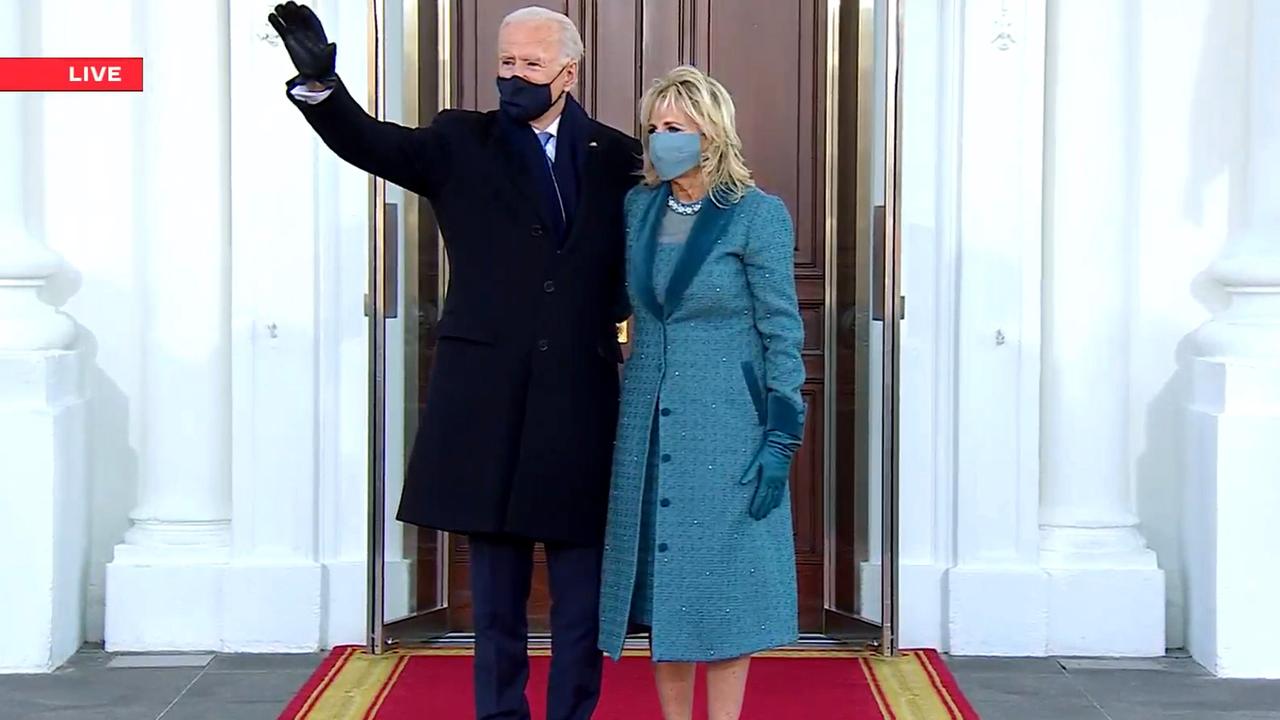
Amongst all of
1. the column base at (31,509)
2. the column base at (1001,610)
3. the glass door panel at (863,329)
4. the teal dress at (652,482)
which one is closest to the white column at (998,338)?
the column base at (1001,610)

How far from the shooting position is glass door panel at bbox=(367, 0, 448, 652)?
16.6 feet

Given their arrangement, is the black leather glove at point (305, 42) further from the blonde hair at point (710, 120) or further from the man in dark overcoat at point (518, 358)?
the blonde hair at point (710, 120)

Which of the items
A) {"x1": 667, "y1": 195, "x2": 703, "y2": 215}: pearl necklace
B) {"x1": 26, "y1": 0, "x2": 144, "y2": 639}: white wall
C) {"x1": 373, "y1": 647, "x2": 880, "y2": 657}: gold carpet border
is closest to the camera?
{"x1": 667, "y1": 195, "x2": 703, "y2": 215}: pearl necklace

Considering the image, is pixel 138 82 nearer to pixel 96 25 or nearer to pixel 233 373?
pixel 96 25

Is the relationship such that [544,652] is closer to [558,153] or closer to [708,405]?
[708,405]

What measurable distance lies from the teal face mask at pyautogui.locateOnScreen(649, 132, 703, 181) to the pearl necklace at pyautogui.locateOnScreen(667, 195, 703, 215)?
0.09 meters

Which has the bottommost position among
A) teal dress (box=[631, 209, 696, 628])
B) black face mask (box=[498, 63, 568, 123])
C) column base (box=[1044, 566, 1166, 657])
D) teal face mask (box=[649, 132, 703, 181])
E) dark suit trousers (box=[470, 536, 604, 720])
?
column base (box=[1044, 566, 1166, 657])

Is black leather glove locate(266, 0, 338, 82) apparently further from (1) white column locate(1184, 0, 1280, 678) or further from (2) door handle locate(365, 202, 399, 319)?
(1) white column locate(1184, 0, 1280, 678)

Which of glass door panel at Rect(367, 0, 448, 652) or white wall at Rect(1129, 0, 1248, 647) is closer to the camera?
glass door panel at Rect(367, 0, 448, 652)

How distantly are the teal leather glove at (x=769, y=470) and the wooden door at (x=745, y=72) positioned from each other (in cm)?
215

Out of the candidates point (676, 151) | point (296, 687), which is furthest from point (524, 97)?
point (296, 687)

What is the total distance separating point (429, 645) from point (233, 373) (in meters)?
1.05

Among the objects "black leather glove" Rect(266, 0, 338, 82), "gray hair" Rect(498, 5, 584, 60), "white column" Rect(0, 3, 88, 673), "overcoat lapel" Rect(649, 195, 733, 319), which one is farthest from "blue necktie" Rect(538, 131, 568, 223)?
"white column" Rect(0, 3, 88, 673)

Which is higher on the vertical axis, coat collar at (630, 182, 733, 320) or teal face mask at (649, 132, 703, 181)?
teal face mask at (649, 132, 703, 181)
